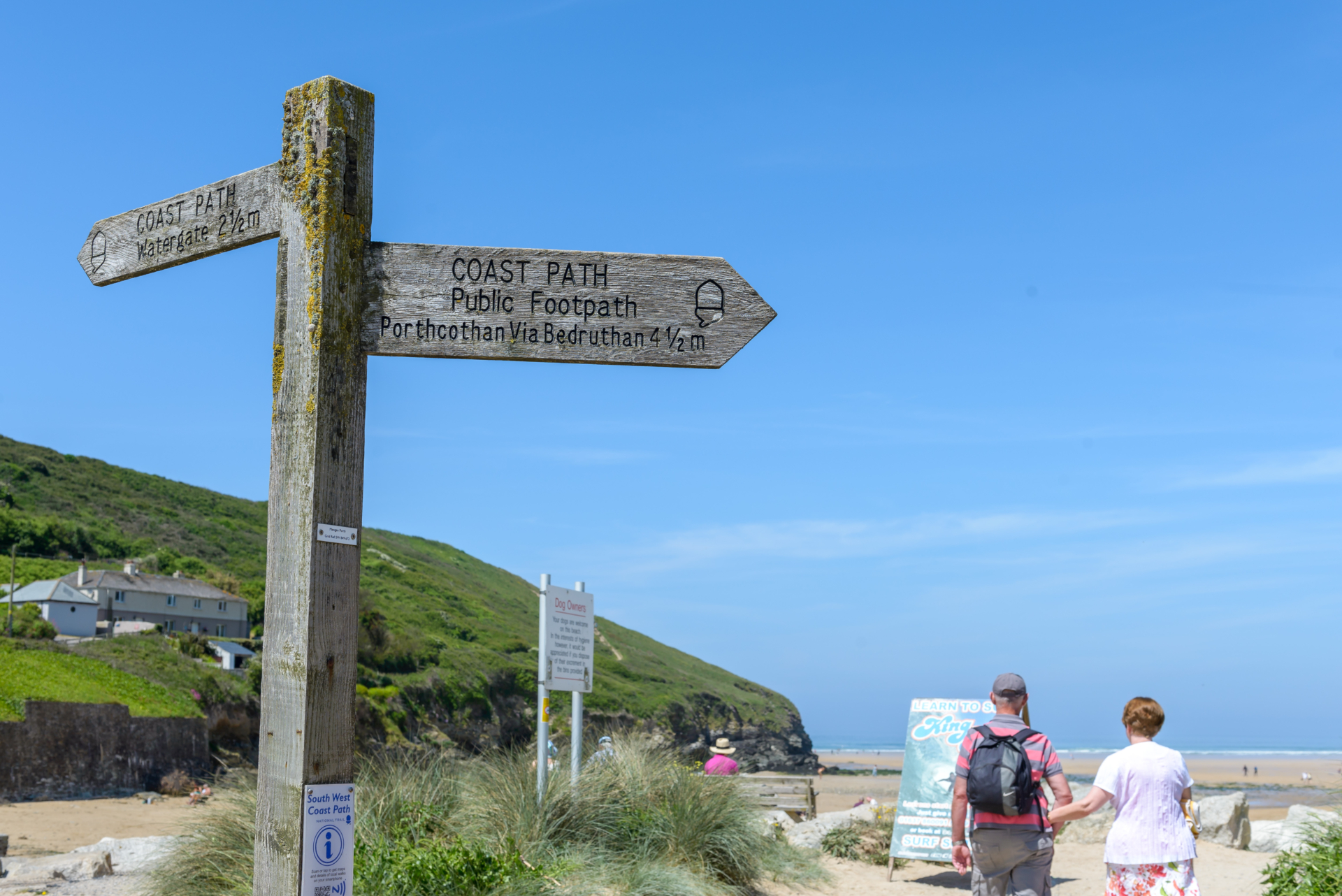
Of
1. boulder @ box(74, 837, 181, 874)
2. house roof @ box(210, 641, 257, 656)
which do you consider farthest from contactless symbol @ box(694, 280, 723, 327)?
house roof @ box(210, 641, 257, 656)

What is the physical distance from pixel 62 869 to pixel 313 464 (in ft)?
18.5

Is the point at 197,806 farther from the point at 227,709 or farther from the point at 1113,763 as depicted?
the point at 227,709

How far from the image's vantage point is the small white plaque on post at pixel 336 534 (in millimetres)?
3246

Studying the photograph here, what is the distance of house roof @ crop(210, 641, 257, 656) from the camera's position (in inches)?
1516

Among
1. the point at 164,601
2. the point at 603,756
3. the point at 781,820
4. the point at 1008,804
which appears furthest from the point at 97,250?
the point at 164,601

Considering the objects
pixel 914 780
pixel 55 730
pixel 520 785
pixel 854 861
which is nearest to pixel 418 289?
pixel 520 785

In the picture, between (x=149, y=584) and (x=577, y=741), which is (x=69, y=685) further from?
(x=149, y=584)

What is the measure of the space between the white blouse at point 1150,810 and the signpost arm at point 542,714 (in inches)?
147

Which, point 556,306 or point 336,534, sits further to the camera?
point 556,306

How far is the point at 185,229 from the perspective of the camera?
3.83m

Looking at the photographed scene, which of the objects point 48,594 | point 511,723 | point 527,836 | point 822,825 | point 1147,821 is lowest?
point 511,723

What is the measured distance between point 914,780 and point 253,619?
4799 cm

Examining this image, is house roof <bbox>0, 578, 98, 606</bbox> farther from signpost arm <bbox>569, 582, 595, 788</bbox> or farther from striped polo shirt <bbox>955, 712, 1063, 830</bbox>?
striped polo shirt <bbox>955, 712, 1063, 830</bbox>

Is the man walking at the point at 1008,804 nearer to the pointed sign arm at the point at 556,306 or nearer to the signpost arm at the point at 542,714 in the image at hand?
the pointed sign arm at the point at 556,306
